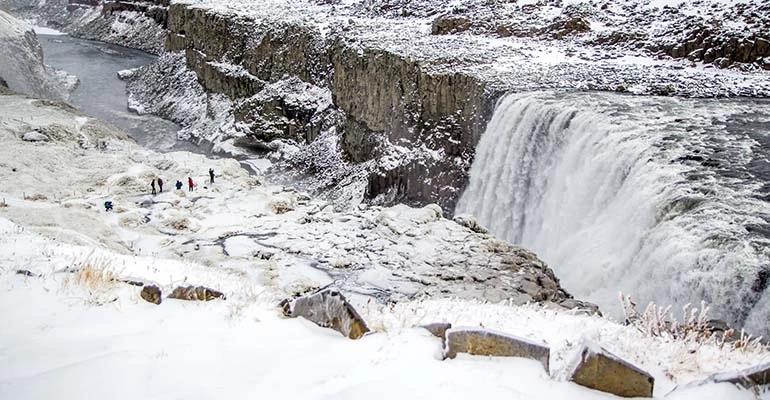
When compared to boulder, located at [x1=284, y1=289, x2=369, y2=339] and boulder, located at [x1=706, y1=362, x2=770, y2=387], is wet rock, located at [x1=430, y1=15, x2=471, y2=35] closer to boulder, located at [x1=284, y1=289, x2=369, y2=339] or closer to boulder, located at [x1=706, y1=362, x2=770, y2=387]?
boulder, located at [x1=284, y1=289, x2=369, y2=339]

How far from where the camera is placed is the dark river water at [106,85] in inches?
Answer: 1518

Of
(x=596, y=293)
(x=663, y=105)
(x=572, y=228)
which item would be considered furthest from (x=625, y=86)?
(x=596, y=293)

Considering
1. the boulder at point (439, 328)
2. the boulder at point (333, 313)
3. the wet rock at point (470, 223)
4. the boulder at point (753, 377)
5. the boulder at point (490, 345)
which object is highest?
the boulder at point (753, 377)

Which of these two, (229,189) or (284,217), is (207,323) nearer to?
(284,217)

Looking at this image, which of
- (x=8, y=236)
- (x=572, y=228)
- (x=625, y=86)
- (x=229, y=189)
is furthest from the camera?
(x=229, y=189)

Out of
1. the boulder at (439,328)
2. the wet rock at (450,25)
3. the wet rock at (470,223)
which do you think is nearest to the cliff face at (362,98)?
the wet rock at (450,25)

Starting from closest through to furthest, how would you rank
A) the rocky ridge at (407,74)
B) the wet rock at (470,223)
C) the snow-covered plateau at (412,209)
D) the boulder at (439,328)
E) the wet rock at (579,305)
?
the snow-covered plateau at (412,209)
the boulder at (439,328)
the wet rock at (579,305)
the wet rock at (470,223)
the rocky ridge at (407,74)

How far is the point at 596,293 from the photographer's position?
12.3 m

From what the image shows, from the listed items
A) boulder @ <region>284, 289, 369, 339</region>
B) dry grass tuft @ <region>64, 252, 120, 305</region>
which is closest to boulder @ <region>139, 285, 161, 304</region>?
dry grass tuft @ <region>64, 252, 120, 305</region>

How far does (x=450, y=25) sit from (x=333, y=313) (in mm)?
28978

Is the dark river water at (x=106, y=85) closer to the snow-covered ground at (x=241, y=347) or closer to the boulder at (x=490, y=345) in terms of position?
the snow-covered ground at (x=241, y=347)

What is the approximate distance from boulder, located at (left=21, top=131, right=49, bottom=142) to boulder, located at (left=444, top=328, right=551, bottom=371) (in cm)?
2606

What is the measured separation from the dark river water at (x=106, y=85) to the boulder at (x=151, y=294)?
108ft

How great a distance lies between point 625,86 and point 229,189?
15391mm
